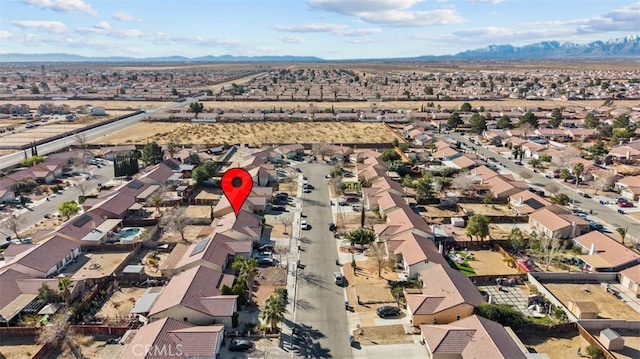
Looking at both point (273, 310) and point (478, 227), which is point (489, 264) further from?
point (273, 310)

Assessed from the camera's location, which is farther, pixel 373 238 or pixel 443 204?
pixel 443 204

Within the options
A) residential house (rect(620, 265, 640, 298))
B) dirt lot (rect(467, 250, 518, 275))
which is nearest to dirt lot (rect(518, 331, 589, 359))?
dirt lot (rect(467, 250, 518, 275))

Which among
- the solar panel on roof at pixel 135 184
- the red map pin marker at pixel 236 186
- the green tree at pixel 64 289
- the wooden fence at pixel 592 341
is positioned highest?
the red map pin marker at pixel 236 186

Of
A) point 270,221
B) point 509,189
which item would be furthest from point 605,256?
point 270,221

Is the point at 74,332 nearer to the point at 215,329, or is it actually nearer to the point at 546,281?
the point at 215,329

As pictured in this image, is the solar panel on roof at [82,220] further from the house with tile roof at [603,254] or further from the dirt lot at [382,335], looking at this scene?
the house with tile roof at [603,254]

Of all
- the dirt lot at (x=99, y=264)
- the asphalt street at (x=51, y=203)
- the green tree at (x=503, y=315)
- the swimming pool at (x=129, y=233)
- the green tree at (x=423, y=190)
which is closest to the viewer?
the green tree at (x=503, y=315)

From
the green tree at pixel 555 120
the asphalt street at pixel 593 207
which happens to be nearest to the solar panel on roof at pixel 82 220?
the asphalt street at pixel 593 207
